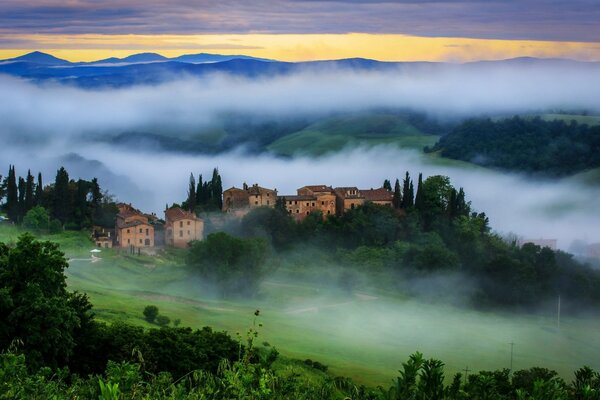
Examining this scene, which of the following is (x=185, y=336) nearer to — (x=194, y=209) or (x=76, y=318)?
(x=76, y=318)

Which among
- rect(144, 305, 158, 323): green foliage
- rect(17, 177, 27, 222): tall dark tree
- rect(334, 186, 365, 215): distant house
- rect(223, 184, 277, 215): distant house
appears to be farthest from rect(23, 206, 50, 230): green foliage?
rect(144, 305, 158, 323): green foliage

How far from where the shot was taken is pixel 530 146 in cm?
16512

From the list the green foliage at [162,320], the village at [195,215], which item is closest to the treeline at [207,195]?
the village at [195,215]

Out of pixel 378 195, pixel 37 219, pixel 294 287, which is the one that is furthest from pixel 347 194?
pixel 37 219

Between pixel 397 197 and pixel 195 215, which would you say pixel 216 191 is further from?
pixel 397 197

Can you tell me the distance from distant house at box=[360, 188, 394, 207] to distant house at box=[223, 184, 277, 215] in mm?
8953

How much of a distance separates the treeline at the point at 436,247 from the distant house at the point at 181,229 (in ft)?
13.7

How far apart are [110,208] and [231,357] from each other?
52.2m

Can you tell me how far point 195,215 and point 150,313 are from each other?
114 feet

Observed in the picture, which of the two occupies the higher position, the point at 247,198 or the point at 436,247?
the point at 247,198

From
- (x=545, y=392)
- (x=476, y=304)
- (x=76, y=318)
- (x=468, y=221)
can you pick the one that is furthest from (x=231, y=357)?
(x=468, y=221)

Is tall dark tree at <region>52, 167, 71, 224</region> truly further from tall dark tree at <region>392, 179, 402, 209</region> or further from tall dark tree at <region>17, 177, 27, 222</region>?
tall dark tree at <region>392, 179, 402, 209</region>

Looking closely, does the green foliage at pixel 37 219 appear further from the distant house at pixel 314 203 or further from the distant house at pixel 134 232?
the distant house at pixel 314 203

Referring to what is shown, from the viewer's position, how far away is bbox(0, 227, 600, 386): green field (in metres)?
50.9
